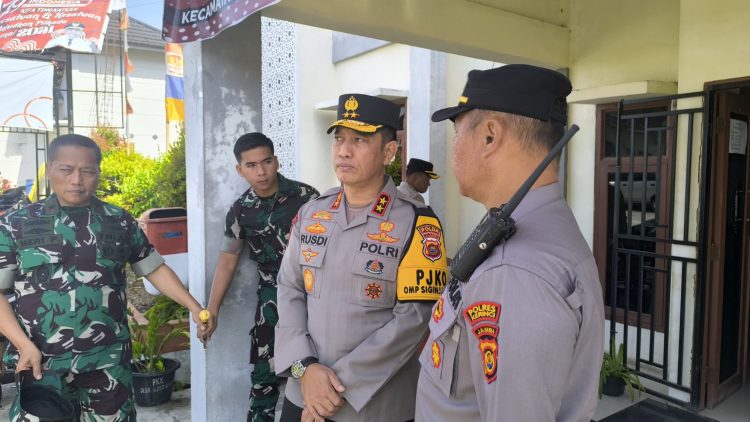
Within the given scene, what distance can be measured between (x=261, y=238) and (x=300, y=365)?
1201mm

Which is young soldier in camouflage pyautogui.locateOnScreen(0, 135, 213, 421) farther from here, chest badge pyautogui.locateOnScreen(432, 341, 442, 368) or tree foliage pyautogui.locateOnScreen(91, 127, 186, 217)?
tree foliage pyautogui.locateOnScreen(91, 127, 186, 217)

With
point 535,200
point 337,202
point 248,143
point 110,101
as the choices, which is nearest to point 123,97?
point 110,101

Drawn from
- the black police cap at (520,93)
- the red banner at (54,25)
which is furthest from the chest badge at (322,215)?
the red banner at (54,25)

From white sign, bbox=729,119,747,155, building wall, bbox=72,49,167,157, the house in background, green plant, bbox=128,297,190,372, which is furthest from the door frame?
building wall, bbox=72,49,167,157

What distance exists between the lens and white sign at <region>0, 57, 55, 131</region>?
11125 millimetres

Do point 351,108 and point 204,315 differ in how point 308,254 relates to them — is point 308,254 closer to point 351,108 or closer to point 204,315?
point 351,108

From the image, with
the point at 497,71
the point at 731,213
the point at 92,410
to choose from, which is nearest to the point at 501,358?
the point at 497,71

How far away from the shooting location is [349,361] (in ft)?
5.67

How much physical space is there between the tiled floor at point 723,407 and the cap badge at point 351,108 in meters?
2.79

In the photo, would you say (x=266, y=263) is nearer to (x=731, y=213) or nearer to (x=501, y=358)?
(x=501, y=358)

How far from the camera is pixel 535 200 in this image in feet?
3.70

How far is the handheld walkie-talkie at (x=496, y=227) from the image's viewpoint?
105 cm

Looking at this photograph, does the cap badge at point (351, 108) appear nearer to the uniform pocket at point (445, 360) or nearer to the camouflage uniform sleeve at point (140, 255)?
the uniform pocket at point (445, 360)

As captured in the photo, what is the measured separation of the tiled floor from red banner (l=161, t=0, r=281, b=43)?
3.30 metres
